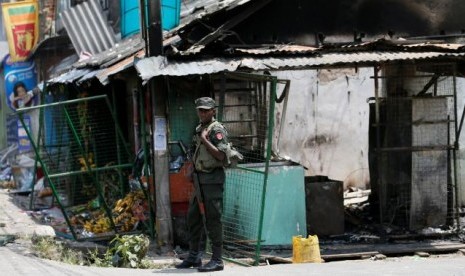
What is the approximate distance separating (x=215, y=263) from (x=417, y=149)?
3915 millimetres

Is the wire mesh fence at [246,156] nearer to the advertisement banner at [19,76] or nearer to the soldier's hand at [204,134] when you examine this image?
the soldier's hand at [204,134]

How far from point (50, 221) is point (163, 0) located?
4.36 meters

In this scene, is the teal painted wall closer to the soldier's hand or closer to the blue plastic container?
the soldier's hand

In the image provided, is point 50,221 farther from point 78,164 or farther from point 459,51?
point 459,51

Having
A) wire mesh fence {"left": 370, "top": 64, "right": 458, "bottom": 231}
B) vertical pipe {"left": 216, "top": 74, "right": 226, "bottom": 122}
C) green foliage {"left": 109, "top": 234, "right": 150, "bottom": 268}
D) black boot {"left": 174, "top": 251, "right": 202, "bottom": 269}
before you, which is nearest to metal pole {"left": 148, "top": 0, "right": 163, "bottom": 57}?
vertical pipe {"left": 216, "top": 74, "right": 226, "bottom": 122}

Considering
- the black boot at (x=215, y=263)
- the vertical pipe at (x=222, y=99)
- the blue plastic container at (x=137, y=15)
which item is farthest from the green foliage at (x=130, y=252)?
the blue plastic container at (x=137, y=15)

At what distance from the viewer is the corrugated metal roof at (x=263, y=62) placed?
9164 mm

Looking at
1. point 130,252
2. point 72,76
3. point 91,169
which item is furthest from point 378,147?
point 72,76

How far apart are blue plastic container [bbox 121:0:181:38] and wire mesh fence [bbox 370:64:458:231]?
3.73 metres

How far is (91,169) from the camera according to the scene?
10781 millimetres

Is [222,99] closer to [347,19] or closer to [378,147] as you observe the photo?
[378,147]

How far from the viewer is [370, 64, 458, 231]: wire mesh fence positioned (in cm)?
1045

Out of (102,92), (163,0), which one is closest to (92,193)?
(102,92)

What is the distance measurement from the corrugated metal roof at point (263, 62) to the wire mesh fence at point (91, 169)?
5.54ft
